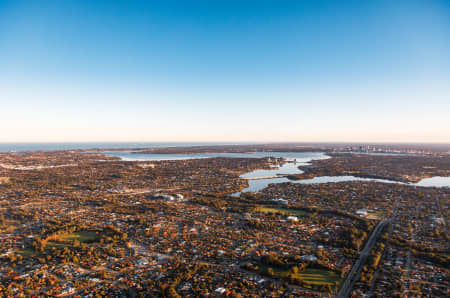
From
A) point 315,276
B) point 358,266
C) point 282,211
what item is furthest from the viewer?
point 282,211

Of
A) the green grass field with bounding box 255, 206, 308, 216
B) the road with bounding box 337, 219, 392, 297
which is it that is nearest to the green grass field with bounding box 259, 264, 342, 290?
the road with bounding box 337, 219, 392, 297

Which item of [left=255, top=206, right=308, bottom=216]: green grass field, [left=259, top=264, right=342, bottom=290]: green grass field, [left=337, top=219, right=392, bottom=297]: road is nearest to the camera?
[left=337, top=219, right=392, bottom=297]: road

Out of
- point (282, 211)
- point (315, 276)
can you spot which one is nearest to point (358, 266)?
point (315, 276)

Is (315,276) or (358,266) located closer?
(315,276)

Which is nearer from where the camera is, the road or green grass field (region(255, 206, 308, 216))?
the road

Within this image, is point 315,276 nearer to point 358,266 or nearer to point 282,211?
point 358,266

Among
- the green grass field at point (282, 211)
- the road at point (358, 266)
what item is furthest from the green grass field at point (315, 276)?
the green grass field at point (282, 211)

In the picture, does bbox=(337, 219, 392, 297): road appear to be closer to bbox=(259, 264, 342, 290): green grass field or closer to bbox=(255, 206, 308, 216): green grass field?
bbox=(259, 264, 342, 290): green grass field

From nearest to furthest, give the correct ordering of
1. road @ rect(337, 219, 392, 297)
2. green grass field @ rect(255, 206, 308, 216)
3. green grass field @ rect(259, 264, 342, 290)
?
road @ rect(337, 219, 392, 297), green grass field @ rect(259, 264, 342, 290), green grass field @ rect(255, 206, 308, 216)

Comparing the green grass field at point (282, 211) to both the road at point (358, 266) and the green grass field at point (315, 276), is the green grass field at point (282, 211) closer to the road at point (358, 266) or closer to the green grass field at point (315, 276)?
the road at point (358, 266)
